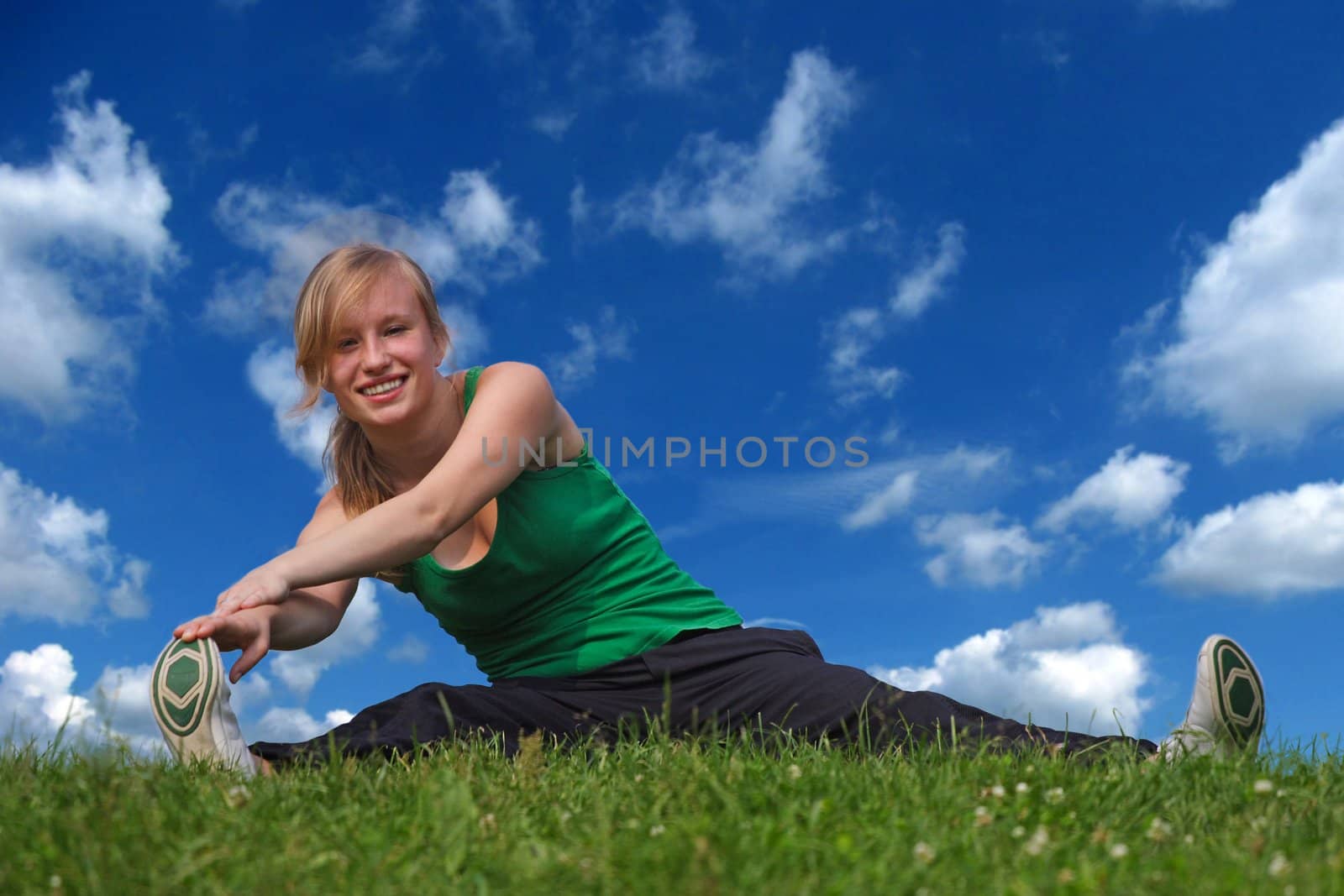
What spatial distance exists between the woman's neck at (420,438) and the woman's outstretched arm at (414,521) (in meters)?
0.38

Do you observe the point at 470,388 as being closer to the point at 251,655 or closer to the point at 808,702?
the point at 251,655

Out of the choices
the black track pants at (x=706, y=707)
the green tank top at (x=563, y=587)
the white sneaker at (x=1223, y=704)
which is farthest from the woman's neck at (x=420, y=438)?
the white sneaker at (x=1223, y=704)

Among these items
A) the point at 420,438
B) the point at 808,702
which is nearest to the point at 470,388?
the point at 420,438

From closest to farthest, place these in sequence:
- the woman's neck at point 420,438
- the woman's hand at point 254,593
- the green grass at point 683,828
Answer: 1. the green grass at point 683,828
2. the woman's hand at point 254,593
3. the woman's neck at point 420,438

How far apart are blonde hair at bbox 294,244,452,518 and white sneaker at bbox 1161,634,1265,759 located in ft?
11.7

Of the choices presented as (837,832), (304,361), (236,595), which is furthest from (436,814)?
(304,361)

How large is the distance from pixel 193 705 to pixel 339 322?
1.70m

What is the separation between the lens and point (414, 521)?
465 cm

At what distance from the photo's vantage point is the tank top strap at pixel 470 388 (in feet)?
17.8

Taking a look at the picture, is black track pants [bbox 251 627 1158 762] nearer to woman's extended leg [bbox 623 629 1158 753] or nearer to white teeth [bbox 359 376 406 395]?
woman's extended leg [bbox 623 629 1158 753]

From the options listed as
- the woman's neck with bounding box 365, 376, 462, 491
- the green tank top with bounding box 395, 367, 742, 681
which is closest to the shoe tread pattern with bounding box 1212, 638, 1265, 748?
the green tank top with bounding box 395, 367, 742, 681

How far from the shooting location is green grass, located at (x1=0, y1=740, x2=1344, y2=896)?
8.37 feet

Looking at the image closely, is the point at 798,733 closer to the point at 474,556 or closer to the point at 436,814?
the point at 474,556

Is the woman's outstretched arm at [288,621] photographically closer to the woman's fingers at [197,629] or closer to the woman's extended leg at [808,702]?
the woman's fingers at [197,629]
